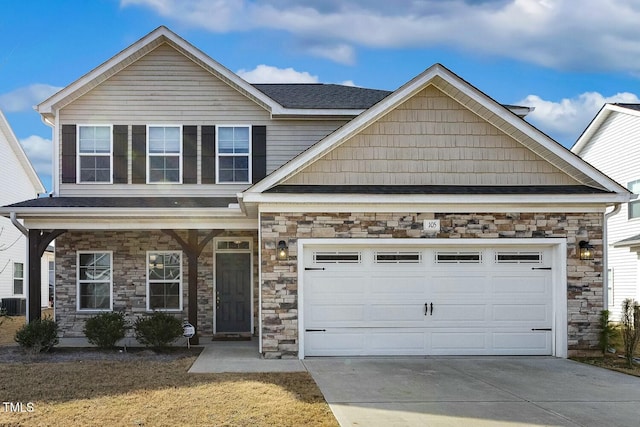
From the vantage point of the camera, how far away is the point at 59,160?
49.4 ft

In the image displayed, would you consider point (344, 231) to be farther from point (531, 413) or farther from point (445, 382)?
point (531, 413)

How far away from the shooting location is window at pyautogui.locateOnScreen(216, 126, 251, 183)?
1528cm

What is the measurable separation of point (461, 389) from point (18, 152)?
21.5 m

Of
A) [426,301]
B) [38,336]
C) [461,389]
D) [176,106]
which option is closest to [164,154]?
[176,106]

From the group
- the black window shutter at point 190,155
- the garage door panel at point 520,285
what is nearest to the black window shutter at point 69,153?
the black window shutter at point 190,155

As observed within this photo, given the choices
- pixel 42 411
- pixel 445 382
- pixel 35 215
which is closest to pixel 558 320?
pixel 445 382

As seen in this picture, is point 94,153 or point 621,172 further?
point 621,172

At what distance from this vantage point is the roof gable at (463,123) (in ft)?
37.8

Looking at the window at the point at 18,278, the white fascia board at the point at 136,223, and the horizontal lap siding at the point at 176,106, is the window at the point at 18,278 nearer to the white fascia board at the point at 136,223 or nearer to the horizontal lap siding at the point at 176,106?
the horizontal lap siding at the point at 176,106

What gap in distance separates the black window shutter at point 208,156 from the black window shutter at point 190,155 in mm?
195

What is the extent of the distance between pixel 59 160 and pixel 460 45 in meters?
11.3

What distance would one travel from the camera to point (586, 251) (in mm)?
11648

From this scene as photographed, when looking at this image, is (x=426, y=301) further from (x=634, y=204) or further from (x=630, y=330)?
(x=634, y=204)

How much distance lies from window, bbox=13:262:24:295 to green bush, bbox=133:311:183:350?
526 inches
